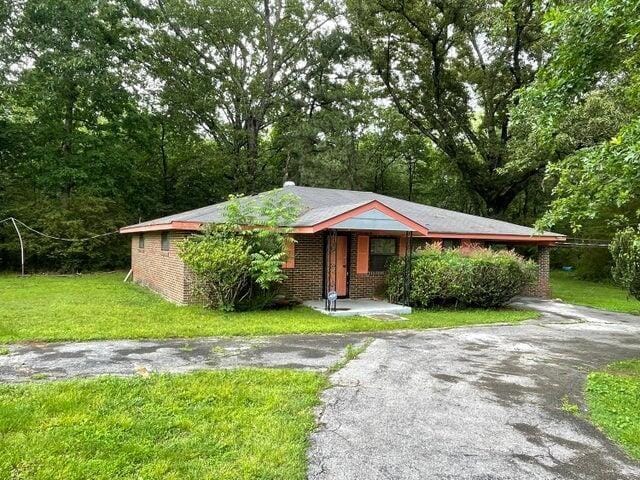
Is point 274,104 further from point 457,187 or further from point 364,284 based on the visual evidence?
point 364,284

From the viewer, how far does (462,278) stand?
1070 centimetres

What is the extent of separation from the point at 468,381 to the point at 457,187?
2532 centimetres

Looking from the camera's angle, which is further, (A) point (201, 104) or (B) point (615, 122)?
(A) point (201, 104)

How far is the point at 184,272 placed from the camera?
10.4 metres

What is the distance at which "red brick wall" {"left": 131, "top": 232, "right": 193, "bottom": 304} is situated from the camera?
10.4 meters

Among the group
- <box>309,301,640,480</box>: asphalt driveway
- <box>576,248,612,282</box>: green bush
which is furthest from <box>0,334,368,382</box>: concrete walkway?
<box>576,248,612,282</box>: green bush

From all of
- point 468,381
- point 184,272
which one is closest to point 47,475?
point 468,381

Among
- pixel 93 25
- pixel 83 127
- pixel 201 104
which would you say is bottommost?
pixel 83 127

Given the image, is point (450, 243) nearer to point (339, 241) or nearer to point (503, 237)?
point (503, 237)

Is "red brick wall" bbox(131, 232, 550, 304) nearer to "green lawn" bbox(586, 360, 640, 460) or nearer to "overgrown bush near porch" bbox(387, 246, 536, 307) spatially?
"overgrown bush near porch" bbox(387, 246, 536, 307)

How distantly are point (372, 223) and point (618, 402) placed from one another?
245 inches

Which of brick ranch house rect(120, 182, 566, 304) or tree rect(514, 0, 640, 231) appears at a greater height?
tree rect(514, 0, 640, 231)

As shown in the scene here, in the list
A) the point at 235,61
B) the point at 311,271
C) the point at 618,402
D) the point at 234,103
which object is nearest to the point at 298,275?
the point at 311,271

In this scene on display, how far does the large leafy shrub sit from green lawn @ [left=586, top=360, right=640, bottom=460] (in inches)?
231
